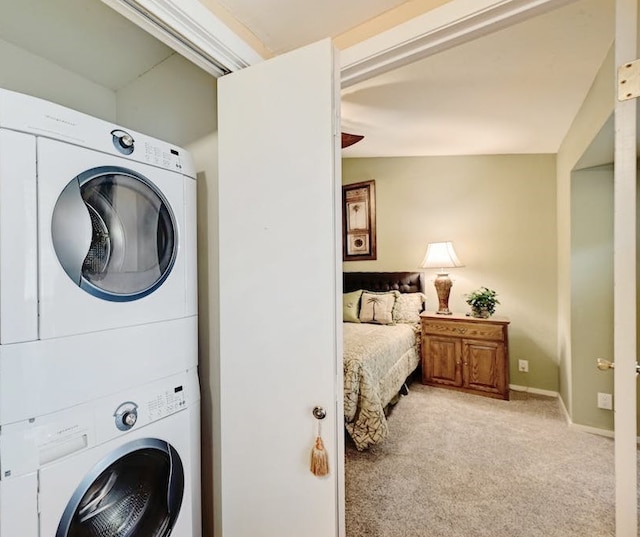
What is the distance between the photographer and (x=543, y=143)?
309cm

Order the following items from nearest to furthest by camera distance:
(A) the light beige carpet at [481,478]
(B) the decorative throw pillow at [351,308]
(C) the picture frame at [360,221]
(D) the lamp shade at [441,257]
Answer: (A) the light beige carpet at [481,478]
(D) the lamp shade at [441,257]
(B) the decorative throw pillow at [351,308]
(C) the picture frame at [360,221]

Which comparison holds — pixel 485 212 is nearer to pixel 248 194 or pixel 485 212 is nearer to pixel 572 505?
pixel 572 505

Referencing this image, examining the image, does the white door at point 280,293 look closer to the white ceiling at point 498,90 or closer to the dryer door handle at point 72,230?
the dryer door handle at point 72,230

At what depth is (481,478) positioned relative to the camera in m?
2.10

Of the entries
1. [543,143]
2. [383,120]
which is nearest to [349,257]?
[383,120]

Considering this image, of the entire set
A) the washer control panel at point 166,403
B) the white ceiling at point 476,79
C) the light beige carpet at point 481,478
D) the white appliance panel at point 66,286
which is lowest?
the light beige carpet at point 481,478

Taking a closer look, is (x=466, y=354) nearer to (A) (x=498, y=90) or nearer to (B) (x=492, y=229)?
(B) (x=492, y=229)

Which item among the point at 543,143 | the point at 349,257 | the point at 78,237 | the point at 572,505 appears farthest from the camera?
the point at 349,257

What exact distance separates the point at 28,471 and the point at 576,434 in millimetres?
3407

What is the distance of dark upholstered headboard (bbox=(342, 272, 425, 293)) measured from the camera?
4.15m

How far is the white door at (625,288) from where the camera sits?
2.77ft

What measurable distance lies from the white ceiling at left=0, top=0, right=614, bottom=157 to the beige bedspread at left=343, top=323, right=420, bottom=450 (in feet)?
6.30

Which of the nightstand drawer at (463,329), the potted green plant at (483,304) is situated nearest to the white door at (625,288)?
the nightstand drawer at (463,329)

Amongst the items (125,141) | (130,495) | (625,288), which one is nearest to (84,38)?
(125,141)
